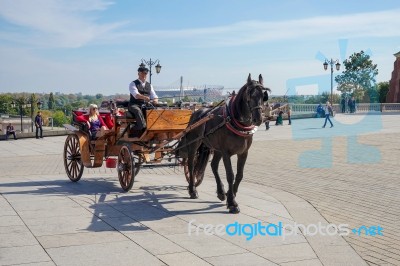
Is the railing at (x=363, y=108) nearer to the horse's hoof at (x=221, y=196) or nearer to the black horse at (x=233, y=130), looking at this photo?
the black horse at (x=233, y=130)

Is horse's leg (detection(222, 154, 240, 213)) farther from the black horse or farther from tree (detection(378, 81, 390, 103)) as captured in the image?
tree (detection(378, 81, 390, 103))

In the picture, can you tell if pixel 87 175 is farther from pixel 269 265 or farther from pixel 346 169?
pixel 269 265

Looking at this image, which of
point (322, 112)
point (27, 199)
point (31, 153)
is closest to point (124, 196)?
point (27, 199)

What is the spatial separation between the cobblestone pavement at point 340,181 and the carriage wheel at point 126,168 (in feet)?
9.30

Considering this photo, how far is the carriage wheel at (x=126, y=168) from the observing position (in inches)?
361

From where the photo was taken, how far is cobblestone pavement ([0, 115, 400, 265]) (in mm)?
6203

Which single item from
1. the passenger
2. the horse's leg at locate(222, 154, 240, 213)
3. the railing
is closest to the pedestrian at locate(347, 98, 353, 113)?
the railing

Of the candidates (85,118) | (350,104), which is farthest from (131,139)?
(350,104)

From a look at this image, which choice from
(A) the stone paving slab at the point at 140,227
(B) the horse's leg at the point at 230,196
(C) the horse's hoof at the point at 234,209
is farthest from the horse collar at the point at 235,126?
(A) the stone paving slab at the point at 140,227

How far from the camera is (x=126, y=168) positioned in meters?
9.43

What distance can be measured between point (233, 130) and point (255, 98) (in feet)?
2.40

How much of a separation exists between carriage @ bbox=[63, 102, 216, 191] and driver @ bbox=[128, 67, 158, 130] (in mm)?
142

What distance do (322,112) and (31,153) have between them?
28.2 m

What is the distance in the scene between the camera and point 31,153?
19.1 m
